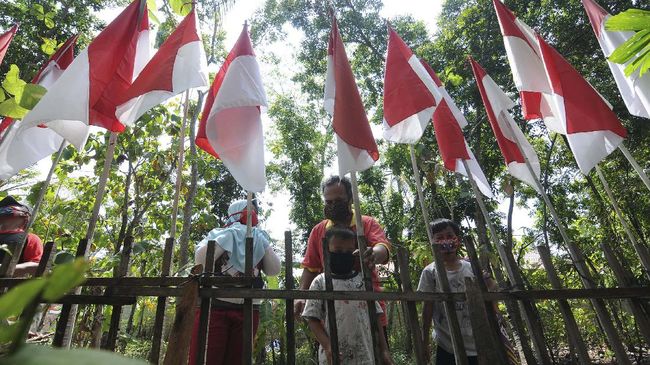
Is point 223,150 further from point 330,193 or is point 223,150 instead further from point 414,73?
point 414,73

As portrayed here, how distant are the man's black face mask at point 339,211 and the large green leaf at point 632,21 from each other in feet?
6.06

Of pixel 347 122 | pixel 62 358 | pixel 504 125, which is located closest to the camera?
pixel 62 358

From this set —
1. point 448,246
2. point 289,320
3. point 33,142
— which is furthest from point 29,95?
point 448,246

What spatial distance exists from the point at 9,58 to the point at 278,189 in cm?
1066

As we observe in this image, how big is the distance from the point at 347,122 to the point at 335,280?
109cm

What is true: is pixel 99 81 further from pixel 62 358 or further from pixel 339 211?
pixel 62 358

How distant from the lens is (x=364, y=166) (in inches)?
93.7

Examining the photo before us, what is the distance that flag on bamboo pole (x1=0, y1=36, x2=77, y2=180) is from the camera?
8.70 feet

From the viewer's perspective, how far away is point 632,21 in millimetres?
1575

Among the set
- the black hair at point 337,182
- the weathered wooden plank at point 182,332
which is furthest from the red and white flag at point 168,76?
the weathered wooden plank at point 182,332

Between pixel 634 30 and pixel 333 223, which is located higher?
pixel 634 30

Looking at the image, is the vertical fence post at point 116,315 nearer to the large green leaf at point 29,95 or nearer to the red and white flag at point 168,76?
the large green leaf at point 29,95

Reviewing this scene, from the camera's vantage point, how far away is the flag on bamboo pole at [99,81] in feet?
7.09

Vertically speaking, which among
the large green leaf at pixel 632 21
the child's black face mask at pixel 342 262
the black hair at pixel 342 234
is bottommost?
the child's black face mask at pixel 342 262
